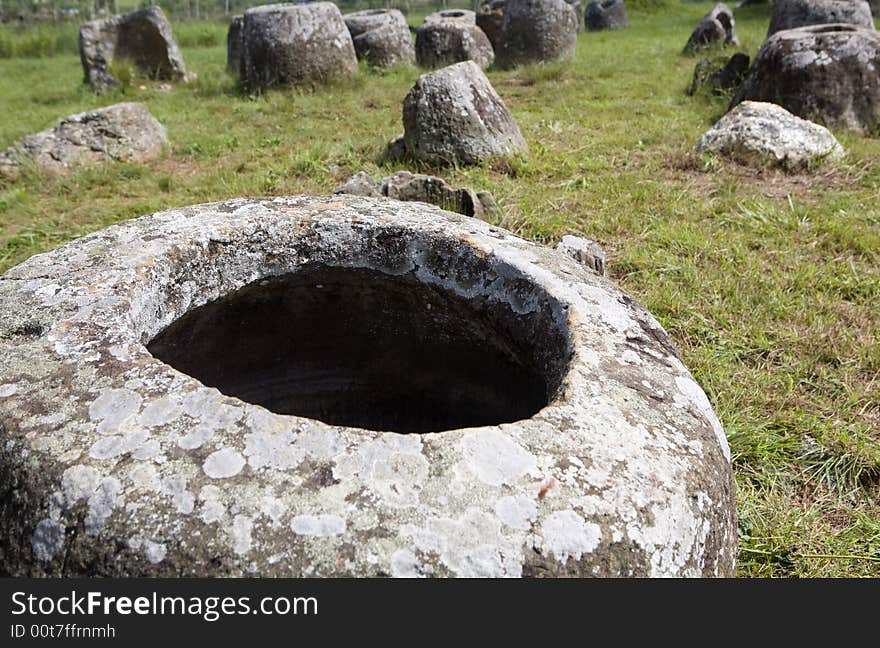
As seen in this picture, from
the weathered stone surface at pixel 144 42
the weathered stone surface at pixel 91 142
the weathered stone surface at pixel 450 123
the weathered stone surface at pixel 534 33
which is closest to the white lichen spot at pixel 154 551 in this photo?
the weathered stone surface at pixel 450 123

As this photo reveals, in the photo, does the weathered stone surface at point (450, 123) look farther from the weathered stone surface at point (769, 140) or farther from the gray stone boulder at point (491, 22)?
the gray stone boulder at point (491, 22)

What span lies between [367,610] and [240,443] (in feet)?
1.28

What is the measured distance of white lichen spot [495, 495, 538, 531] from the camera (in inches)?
47.4

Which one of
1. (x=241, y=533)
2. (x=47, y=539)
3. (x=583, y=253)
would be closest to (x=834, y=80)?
(x=583, y=253)

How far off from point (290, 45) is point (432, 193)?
4826 mm

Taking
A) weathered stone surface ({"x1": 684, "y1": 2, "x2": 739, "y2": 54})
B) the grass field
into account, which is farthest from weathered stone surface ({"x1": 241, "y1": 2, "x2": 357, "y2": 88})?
weathered stone surface ({"x1": 684, "y1": 2, "x2": 739, "y2": 54})

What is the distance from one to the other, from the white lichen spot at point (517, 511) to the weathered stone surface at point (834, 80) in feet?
20.6

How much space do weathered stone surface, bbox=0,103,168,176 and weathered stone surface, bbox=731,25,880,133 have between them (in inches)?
219

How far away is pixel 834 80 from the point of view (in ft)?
20.6

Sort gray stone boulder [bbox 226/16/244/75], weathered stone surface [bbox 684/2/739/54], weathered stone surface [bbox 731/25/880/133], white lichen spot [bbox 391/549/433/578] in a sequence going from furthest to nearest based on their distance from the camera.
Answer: weathered stone surface [bbox 684/2/739/54] → gray stone boulder [bbox 226/16/244/75] → weathered stone surface [bbox 731/25/880/133] → white lichen spot [bbox 391/549/433/578]

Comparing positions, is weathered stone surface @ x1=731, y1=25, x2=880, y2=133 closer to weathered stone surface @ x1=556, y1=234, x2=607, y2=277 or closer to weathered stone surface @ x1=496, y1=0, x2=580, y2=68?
weathered stone surface @ x1=556, y1=234, x2=607, y2=277

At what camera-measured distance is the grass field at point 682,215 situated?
100 inches

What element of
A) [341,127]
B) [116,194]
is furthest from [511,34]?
[116,194]

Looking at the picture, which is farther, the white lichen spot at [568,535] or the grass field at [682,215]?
the grass field at [682,215]
